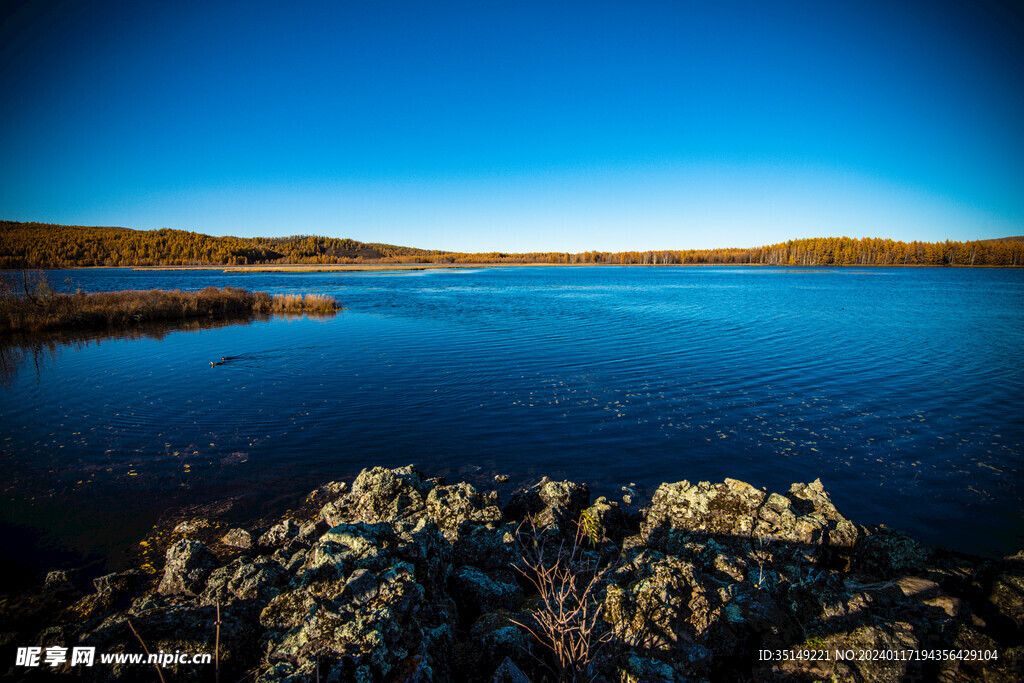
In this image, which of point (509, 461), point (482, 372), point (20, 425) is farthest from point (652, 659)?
point (20, 425)

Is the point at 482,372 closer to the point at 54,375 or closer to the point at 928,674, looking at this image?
the point at 928,674

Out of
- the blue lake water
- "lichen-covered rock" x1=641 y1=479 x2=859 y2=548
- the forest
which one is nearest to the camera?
"lichen-covered rock" x1=641 y1=479 x2=859 y2=548

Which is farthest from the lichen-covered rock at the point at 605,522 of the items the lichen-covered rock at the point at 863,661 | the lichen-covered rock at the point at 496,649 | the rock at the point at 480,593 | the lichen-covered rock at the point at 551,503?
the lichen-covered rock at the point at 863,661

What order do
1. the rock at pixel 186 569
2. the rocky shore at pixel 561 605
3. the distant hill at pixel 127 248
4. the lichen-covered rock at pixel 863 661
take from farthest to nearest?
the distant hill at pixel 127 248, the rock at pixel 186 569, the lichen-covered rock at pixel 863 661, the rocky shore at pixel 561 605

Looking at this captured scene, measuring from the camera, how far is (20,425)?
1216cm

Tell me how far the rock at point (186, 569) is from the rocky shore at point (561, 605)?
0.02 m

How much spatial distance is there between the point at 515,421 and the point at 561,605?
927 centimetres

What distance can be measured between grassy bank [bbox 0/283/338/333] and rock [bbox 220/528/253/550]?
3269 centimetres

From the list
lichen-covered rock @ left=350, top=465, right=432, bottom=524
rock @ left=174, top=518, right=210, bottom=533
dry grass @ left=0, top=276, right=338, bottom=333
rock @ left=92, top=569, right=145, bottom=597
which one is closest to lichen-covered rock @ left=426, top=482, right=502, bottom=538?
lichen-covered rock @ left=350, top=465, right=432, bottom=524

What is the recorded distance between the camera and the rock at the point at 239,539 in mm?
6598

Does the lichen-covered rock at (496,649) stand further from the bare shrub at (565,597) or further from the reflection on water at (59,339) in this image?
the reflection on water at (59,339)

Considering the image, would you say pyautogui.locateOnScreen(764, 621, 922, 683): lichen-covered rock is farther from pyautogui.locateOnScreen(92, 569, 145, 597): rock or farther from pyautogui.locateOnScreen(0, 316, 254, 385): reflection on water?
pyautogui.locateOnScreen(0, 316, 254, 385): reflection on water

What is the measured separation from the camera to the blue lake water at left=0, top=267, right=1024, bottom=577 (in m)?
8.60

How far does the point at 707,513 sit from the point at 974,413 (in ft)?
44.2
